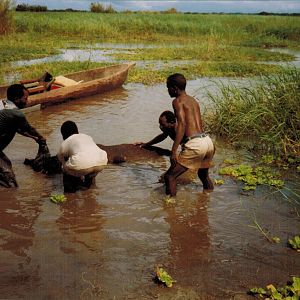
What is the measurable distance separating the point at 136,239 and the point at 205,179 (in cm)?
141

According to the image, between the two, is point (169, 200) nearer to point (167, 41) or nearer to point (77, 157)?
point (77, 157)

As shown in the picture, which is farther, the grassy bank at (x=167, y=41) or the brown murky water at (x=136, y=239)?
the grassy bank at (x=167, y=41)

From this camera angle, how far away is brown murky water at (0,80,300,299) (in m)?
3.05

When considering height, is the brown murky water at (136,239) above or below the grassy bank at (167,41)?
below

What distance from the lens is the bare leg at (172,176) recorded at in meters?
4.55

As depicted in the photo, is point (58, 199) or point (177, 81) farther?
point (58, 199)

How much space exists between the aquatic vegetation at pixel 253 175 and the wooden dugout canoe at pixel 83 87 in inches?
184

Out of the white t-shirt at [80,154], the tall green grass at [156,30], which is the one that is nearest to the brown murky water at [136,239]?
the white t-shirt at [80,154]

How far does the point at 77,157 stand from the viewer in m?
4.45

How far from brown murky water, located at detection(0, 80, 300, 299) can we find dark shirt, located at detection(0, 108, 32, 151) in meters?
0.59

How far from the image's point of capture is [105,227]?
4047 mm

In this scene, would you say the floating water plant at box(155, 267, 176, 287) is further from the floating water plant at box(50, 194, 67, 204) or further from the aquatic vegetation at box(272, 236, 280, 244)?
the floating water plant at box(50, 194, 67, 204)

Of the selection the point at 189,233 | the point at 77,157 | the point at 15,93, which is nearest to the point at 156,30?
the point at 15,93

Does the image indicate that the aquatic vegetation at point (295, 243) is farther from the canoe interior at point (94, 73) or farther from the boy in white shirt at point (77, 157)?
the canoe interior at point (94, 73)
